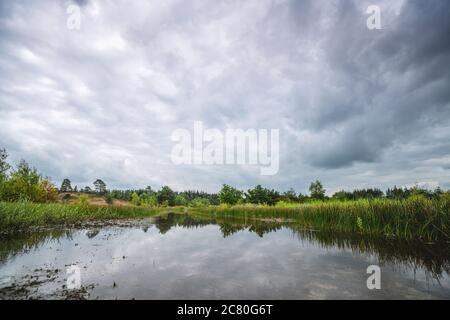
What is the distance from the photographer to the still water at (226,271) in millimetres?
4387

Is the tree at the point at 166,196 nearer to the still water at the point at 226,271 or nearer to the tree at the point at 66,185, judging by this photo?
the tree at the point at 66,185

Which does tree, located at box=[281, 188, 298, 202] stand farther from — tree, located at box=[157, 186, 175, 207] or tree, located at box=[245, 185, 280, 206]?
tree, located at box=[157, 186, 175, 207]

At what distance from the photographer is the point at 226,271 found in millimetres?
5844

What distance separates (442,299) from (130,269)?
6402 millimetres

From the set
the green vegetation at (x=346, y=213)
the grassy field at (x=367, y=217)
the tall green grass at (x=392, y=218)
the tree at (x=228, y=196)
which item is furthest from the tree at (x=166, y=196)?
the tall green grass at (x=392, y=218)

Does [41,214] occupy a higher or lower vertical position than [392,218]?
lower

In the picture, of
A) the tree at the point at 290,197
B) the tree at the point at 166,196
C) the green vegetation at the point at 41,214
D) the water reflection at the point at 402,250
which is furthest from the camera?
the tree at the point at 166,196

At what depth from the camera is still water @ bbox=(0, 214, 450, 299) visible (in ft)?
14.4

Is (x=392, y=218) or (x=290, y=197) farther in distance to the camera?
(x=290, y=197)

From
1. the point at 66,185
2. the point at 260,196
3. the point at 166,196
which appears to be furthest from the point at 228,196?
the point at 66,185

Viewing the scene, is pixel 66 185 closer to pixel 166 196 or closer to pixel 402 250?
→ pixel 166 196

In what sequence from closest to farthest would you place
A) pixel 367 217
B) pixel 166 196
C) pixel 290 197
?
pixel 367 217, pixel 290 197, pixel 166 196
